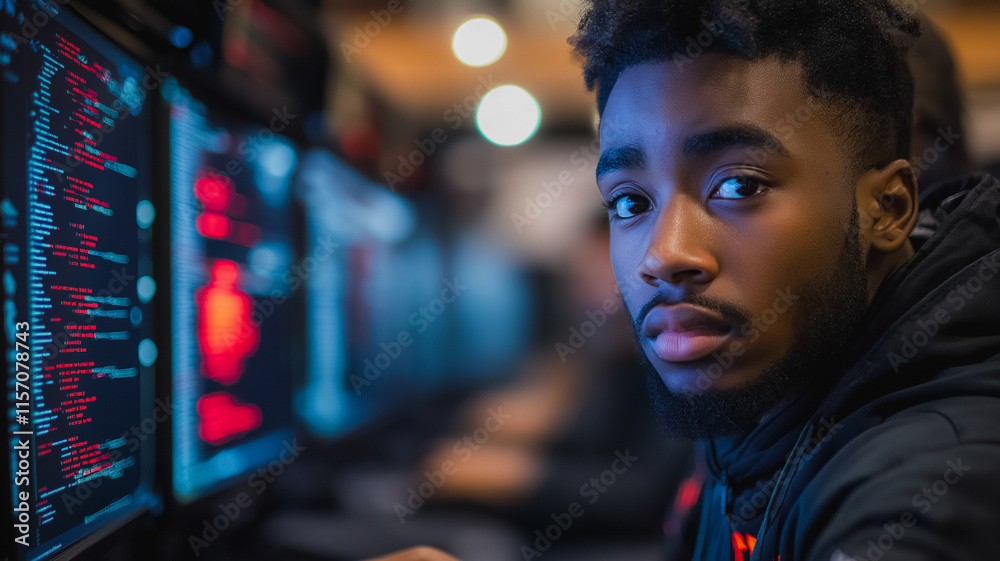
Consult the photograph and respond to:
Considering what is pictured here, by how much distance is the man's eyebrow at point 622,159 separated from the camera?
2.44 feet

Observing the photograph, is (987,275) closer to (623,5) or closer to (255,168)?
(623,5)

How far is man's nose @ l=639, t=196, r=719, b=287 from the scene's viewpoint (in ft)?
2.28

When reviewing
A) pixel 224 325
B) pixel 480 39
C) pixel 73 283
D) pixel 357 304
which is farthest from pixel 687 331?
pixel 480 39

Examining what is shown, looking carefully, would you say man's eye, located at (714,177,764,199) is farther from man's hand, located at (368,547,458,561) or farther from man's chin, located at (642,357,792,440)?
man's hand, located at (368,547,458,561)

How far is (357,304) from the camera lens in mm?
2291

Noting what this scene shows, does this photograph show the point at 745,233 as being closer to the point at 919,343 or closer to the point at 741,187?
the point at 741,187

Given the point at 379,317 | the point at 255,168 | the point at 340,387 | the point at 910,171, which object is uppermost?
the point at 255,168

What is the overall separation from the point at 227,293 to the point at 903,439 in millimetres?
1164

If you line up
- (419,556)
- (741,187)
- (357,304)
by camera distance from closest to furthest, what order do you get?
(741,187), (419,556), (357,304)

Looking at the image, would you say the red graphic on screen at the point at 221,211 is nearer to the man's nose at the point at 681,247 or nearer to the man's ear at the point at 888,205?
the man's nose at the point at 681,247

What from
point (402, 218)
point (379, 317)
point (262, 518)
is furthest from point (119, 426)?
point (402, 218)

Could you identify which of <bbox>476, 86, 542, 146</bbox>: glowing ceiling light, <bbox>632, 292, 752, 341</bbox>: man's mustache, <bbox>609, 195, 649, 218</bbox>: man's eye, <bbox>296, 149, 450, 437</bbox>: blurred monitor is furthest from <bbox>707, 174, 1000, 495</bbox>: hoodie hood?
<bbox>476, 86, 542, 146</bbox>: glowing ceiling light

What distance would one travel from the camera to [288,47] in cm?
165

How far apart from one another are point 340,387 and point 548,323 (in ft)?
8.83
